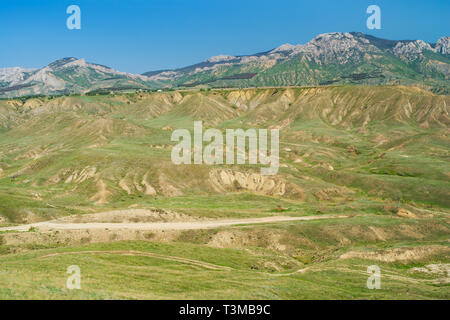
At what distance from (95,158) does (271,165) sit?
202 ft

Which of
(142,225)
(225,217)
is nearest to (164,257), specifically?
(142,225)

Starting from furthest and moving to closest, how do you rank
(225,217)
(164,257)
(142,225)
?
1. (225,217)
2. (142,225)
3. (164,257)

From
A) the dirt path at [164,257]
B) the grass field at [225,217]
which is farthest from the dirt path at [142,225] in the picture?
the dirt path at [164,257]

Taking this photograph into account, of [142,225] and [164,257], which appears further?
[142,225]

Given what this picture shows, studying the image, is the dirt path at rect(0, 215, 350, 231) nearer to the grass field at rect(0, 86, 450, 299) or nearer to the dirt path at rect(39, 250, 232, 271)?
the grass field at rect(0, 86, 450, 299)

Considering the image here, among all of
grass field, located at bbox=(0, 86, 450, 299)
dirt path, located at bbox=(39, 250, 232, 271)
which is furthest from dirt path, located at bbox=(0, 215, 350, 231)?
dirt path, located at bbox=(39, 250, 232, 271)

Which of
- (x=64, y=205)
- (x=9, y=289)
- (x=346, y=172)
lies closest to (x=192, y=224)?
(x=64, y=205)

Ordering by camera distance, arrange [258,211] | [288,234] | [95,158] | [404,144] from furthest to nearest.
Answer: [404,144] → [95,158] → [258,211] → [288,234]

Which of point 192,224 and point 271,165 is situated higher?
point 271,165

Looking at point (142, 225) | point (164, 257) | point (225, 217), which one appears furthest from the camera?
point (225, 217)

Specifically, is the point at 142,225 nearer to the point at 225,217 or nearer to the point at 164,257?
the point at 225,217

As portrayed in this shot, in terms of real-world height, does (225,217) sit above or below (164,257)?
above

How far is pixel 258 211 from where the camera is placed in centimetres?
8719

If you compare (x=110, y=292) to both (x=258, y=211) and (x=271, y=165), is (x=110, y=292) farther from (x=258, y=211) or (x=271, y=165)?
(x=271, y=165)
